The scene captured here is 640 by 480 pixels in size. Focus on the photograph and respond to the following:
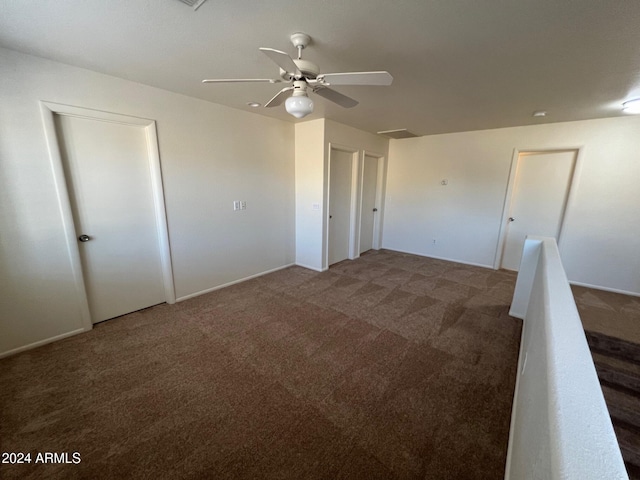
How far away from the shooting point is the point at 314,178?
162 inches

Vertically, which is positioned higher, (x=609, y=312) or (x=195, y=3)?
(x=195, y=3)

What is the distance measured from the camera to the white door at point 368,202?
16.9 feet

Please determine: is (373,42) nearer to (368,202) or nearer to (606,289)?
(368,202)

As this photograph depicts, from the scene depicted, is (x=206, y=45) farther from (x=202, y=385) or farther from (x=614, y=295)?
(x=614, y=295)

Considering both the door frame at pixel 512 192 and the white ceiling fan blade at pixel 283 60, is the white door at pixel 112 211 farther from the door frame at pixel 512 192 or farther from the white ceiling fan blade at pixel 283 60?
the door frame at pixel 512 192

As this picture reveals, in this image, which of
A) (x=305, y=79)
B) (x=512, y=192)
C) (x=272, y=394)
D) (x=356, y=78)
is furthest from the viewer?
(x=512, y=192)

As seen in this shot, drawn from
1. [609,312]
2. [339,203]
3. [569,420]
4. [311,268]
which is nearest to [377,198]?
[339,203]

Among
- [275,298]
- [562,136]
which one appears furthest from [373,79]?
[562,136]

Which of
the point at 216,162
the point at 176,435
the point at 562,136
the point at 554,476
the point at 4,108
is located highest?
the point at 562,136

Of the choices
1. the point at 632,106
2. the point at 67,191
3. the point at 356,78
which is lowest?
the point at 67,191

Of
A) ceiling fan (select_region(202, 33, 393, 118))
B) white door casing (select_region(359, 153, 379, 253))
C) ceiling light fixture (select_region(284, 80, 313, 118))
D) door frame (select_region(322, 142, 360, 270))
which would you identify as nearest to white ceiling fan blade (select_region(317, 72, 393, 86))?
ceiling fan (select_region(202, 33, 393, 118))

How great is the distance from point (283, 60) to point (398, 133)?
377 centimetres

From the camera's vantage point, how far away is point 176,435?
5.08 feet

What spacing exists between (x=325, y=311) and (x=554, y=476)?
2.51 m
